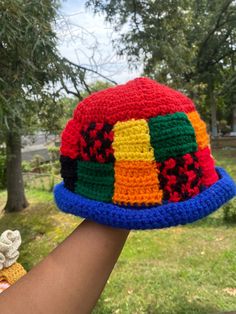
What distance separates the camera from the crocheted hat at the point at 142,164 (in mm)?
642

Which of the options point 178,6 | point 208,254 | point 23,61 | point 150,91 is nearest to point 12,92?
point 23,61

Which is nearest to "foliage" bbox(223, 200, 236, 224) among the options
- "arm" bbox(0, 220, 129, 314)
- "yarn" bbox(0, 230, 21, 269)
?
"yarn" bbox(0, 230, 21, 269)

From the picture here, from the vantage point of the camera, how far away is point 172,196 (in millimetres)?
654

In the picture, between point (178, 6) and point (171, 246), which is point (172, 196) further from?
point (178, 6)

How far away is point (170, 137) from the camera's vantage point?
0.66 metres

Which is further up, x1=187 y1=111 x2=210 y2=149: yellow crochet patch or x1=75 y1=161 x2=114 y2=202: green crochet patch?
x1=187 y1=111 x2=210 y2=149: yellow crochet patch

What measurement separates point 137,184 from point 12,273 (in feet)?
1.31

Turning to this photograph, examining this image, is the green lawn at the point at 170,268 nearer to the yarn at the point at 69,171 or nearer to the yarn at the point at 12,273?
the yarn at the point at 12,273

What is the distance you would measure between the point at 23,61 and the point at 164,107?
126 inches

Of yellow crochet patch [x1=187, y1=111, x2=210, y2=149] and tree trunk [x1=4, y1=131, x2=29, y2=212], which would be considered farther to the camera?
tree trunk [x1=4, y1=131, x2=29, y2=212]

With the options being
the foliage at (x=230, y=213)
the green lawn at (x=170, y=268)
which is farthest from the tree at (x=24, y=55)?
the foliage at (x=230, y=213)

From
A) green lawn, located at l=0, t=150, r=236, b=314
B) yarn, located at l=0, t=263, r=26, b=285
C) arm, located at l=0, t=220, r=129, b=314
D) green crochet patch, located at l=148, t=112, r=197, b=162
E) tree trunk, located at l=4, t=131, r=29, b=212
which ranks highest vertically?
green crochet patch, located at l=148, t=112, r=197, b=162

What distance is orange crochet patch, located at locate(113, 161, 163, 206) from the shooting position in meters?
0.65

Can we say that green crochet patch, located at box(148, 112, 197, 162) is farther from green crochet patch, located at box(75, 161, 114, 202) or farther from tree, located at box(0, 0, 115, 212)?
tree, located at box(0, 0, 115, 212)
